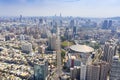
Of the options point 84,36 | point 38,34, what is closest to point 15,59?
point 38,34

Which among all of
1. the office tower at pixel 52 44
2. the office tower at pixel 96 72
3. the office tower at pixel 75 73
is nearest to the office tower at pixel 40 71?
the office tower at pixel 75 73

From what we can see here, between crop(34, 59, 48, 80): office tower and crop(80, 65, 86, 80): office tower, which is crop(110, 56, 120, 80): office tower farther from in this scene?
crop(34, 59, 48, 80): office tower

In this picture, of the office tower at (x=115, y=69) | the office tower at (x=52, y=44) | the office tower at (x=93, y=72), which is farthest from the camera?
the office tower at (x=52, y=44)

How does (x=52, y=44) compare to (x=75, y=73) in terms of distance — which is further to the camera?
(x=52, y=44)

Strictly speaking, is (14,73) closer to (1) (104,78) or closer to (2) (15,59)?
(2) (15,59)

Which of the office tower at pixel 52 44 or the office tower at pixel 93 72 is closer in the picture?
the office tower at pixel 93 72

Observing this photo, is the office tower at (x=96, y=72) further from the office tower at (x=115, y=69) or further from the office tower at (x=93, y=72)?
the office tower at (x=115, y=69)

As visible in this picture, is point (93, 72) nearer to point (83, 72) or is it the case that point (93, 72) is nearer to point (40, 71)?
point (83, 72)

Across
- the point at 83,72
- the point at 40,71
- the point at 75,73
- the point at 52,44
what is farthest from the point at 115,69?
the point at 52,44
